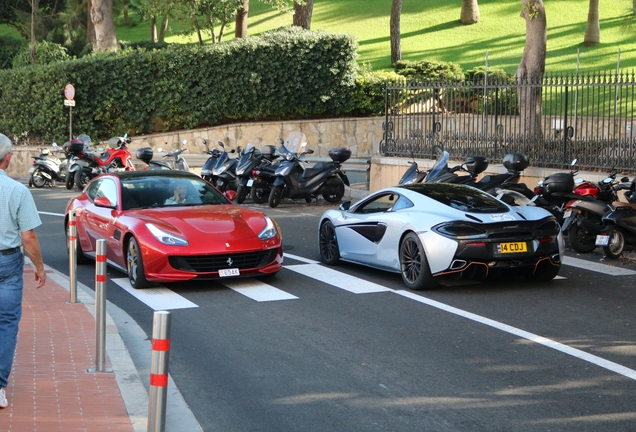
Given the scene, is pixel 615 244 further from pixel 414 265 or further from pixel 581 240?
pixel 414 265

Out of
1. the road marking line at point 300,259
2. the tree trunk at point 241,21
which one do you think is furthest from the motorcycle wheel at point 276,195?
the tree trunk at point 241,21

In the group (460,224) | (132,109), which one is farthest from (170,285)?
(132,109)

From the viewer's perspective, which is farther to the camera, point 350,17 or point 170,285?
point 350,17

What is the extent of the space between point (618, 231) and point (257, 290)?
18.1 ft

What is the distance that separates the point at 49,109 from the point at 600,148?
955 inches

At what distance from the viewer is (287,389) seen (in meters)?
6.90

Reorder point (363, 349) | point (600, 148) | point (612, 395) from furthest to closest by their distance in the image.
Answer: point (600, 148)
point (363, 349)
point (612, 395)

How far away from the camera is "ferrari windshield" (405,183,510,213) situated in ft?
36.5

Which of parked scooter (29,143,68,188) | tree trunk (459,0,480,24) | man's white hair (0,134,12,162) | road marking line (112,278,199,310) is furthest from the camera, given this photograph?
tree trunk (459,0,480,24)

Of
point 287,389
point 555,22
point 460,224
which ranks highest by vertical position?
point 555,22

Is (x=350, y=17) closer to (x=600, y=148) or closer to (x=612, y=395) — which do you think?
(x=600, y=148)

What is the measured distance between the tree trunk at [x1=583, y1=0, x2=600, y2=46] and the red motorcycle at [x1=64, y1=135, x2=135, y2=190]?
104 ft

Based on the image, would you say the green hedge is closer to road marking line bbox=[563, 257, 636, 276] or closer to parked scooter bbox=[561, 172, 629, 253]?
parked scooter bbox=[561, 172, 629, 253]

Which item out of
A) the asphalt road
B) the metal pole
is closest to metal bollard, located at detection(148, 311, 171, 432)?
the asphalt road
